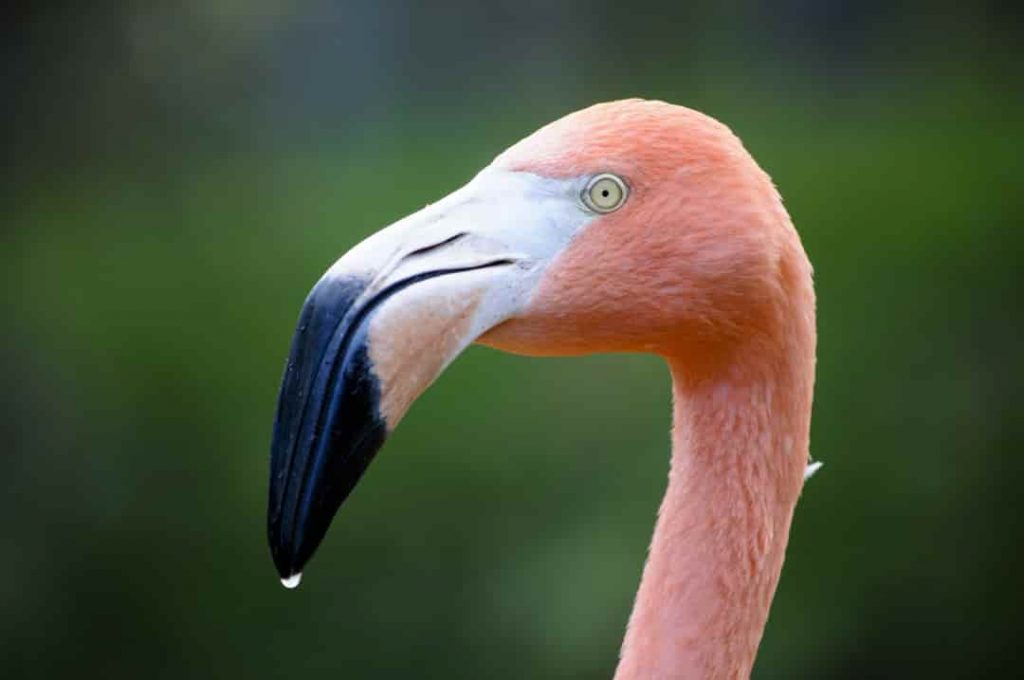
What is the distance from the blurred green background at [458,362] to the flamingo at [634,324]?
5.51 feet

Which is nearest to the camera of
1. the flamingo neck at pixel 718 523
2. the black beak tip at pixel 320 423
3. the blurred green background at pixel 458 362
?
the black beak tip at pixel 320 423

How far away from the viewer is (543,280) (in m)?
1.03

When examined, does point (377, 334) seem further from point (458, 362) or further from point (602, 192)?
point (458, 362)

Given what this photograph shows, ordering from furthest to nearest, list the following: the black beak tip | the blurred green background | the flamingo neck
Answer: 1. the blurred green background
2. the flamingo neck
3. the black beak tip

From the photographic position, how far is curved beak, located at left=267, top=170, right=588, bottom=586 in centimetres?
97

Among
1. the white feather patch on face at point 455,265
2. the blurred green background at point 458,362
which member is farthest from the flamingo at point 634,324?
the blurred green background at point 458,362

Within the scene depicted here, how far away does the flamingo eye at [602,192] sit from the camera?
1.05 metres

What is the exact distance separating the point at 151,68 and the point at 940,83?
196 cm

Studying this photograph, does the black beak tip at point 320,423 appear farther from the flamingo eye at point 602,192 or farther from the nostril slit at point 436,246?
the flamingo eye at point 602,192

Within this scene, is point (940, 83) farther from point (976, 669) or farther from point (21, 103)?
point (21, 103)

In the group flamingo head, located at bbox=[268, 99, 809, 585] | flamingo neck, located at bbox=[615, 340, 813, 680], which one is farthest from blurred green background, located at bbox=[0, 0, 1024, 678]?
flamingo head, located at bbox=[268, 99, 809, 585]

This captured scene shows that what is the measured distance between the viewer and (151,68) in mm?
2990

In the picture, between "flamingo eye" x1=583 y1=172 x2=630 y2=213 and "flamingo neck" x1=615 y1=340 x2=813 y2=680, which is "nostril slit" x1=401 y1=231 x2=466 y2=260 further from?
"flamingo neck" x1=615 y1=340 x2=813 y2=680

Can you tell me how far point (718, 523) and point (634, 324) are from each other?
22 cm
